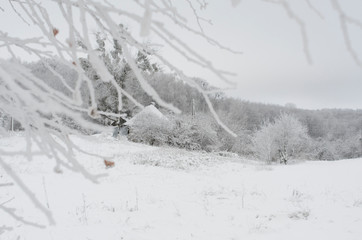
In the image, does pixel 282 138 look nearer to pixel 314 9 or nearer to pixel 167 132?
pixel 167 132

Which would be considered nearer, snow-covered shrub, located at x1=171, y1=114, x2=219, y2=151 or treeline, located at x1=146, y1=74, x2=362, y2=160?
snow-covered shrub, located at x1=171, y1=114, x2=219, y2=151

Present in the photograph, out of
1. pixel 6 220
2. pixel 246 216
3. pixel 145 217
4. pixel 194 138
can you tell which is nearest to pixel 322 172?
pixel 246 216

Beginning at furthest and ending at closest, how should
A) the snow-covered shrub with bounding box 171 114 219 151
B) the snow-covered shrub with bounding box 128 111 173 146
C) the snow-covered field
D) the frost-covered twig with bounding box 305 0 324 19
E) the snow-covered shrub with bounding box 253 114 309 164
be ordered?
the snow-covered shrub with bounding box 171 114 219 151, the snow-covered shrub with bounding box 128 111 173 146, the snow-covered shrub with bounding box 253 114 309 164, the snow-covered field, the frost-covered twig with bounding box 305 0 324 19

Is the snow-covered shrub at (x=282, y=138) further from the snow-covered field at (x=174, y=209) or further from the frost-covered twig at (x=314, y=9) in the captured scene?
the frost-covered twig at (x=314, y=9)

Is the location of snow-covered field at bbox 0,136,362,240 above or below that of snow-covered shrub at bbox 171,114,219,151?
below

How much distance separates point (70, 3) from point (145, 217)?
4.29 m

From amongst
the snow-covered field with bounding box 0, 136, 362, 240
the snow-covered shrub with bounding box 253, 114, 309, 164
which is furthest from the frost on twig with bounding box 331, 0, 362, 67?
the snow-covered shrub with bounding box 253, 114, 309, 164

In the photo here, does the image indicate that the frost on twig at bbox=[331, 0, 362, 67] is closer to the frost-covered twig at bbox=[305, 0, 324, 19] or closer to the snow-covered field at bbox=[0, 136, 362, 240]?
the frost-covered twig at bbox=[305, 0, 324, 19]

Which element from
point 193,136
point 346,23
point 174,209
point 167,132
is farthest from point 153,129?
point 346,23

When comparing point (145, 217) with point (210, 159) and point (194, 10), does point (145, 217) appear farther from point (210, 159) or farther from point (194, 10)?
point (210, 159)

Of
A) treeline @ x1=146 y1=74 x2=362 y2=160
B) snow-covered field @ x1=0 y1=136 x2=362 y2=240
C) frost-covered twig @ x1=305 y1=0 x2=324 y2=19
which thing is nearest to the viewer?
frost-covered twig @ x1=305 y1=0 x2=324 y2=19

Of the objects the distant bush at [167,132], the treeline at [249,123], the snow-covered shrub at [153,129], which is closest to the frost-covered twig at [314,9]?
the distant bush at [167,132]

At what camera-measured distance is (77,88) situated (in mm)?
709

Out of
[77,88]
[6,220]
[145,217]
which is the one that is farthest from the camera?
[145,217]
